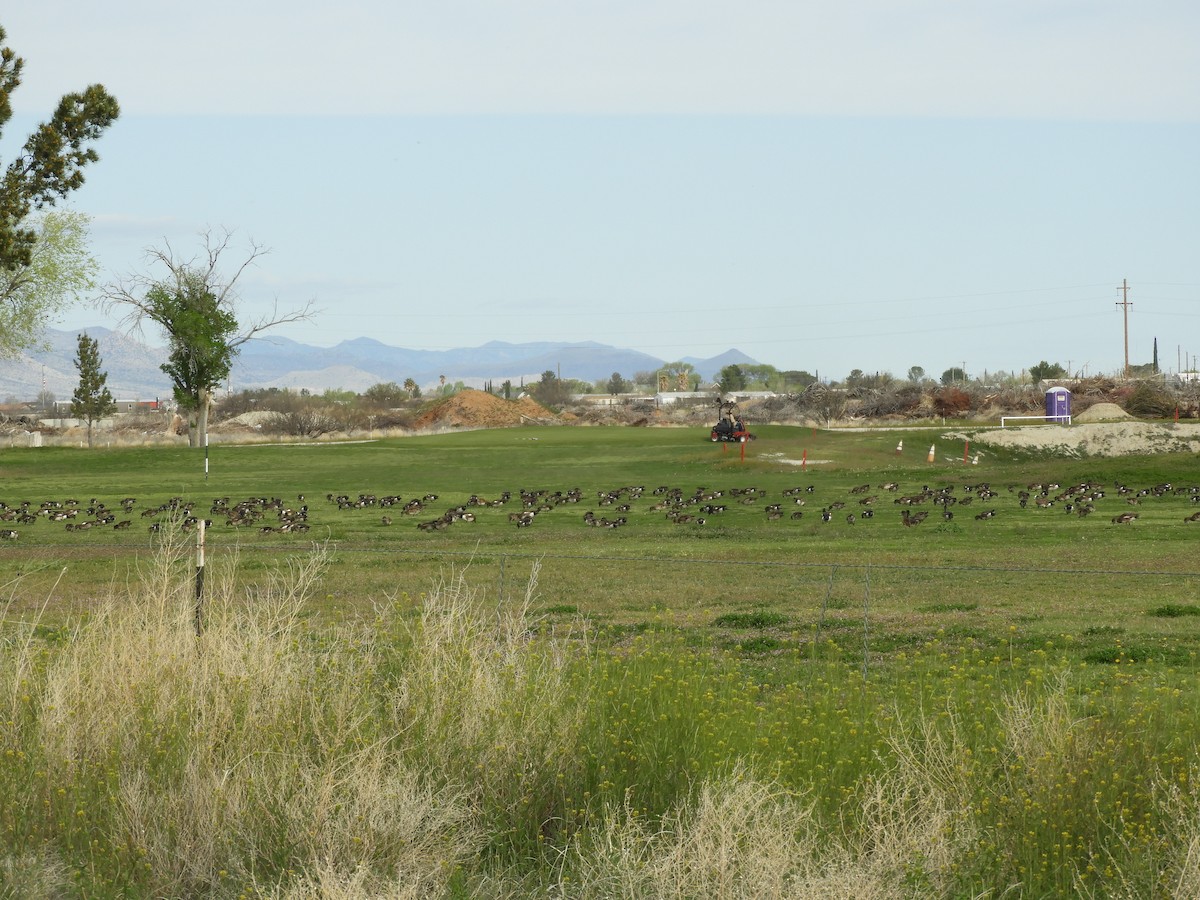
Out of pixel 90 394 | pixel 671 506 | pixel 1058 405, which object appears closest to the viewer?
pixel 671 506

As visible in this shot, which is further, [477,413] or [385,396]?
[385,396]

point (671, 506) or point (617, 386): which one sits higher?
point (617, 386)

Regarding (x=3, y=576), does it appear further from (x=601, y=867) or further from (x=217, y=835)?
(x=601, y=867)

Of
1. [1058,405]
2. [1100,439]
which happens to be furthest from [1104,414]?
[1100,439]

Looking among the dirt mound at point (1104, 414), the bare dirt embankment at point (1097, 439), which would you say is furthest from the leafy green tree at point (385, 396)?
the bare dirt embankment at point (1097, 439)

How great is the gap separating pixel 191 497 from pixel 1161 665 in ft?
111

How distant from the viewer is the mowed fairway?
1767 cm

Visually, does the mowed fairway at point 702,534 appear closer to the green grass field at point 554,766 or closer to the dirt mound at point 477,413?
the green grass field at point 554,766

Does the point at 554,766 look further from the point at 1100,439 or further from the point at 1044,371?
the point at 1044,371

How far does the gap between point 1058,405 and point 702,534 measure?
132 feet

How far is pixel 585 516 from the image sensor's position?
33.3m

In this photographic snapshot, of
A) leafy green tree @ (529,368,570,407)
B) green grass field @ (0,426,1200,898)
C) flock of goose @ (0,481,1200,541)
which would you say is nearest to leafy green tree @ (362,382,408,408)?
leafy green tree @ (529,368,570,407)

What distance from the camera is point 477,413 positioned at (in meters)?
108

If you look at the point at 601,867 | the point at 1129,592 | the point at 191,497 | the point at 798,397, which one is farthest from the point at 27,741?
the point at 798,397
